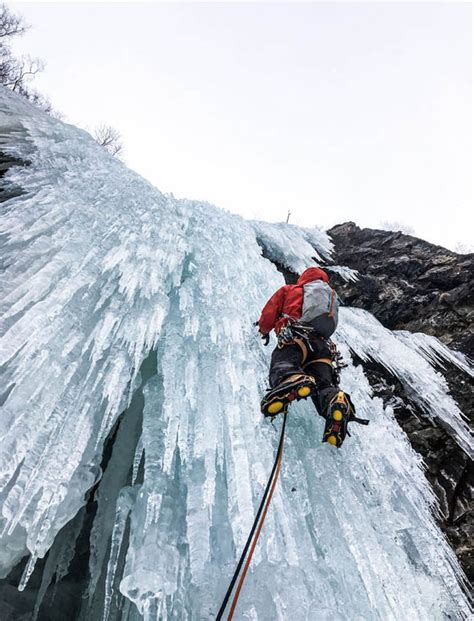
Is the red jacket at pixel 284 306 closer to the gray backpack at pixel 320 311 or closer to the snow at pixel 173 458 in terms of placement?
the gray backpack at pixel 320 311

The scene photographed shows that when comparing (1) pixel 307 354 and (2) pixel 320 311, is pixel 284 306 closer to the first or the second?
(2) pixel 320 311

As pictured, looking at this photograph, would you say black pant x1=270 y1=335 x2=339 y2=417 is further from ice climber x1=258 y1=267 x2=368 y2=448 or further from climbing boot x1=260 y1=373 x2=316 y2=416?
climbing boot x1=260 y1=373 x2=316 y2=416

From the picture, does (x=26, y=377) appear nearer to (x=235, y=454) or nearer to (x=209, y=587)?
(x=235, y=454)

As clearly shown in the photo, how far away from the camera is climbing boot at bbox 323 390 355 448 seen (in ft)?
7.29

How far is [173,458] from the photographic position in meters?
2.21

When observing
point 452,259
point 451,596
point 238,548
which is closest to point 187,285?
point 238,548

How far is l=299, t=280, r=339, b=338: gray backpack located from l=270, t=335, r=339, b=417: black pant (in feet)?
0.29

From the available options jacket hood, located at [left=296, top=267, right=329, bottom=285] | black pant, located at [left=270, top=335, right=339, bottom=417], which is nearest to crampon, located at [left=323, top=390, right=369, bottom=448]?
black pant, located at [left=270, top=335, right=339, bottom=417]

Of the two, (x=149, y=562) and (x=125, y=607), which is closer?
(x=149, y=562)

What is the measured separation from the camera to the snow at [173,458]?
1.82 meters

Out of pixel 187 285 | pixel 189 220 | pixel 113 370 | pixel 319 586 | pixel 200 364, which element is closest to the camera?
pixel 319 586

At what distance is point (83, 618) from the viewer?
2.21 m

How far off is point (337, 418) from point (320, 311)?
35.3 inches

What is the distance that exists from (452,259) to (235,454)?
5628 mm
